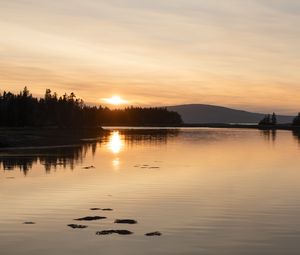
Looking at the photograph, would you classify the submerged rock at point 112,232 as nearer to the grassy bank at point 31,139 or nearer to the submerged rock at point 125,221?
the submerged rock at point 125,221

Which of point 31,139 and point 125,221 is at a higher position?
point 31,139

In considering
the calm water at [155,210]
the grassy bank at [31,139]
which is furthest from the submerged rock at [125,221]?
the grassy bank at [31,139]

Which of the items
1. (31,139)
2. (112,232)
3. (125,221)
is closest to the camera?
(112,232)

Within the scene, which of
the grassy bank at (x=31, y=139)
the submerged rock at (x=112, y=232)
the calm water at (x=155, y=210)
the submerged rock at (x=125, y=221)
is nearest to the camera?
the calm water at (x=155, y=210)

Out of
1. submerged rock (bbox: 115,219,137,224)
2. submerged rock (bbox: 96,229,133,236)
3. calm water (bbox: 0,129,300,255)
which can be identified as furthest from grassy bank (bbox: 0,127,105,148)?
submerged rock (bbox: 96,229,133,236)

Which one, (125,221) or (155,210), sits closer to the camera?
(125,221)

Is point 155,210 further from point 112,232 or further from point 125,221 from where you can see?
point 112,232

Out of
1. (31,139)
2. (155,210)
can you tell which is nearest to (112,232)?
(155,210)

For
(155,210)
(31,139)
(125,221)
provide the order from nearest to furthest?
(125,221) → (155,210) → (31,139)

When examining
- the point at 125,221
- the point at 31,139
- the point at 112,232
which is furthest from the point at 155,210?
the point at 31,139

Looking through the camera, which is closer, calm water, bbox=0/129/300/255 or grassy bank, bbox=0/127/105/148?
calm water, bbox=0/129/300/255

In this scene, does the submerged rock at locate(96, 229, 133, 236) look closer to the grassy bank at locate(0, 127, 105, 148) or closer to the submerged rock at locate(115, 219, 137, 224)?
the submerged rock at locate(115, 219, 137, 224)

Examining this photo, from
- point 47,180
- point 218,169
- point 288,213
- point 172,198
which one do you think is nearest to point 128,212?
point 172,198

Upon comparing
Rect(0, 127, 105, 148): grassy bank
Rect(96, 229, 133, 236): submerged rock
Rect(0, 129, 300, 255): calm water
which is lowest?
Rect(0, 129, 300, 255): calm water
